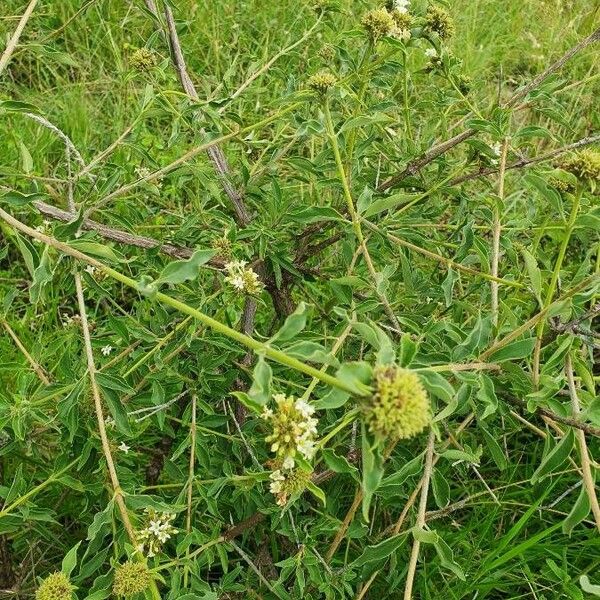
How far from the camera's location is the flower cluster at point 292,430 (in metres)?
1.17

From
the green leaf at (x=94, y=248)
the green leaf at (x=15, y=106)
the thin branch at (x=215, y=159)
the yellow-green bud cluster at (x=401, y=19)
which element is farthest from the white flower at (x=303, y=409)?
the yellow-green bud cluster at (x=401, y=19)

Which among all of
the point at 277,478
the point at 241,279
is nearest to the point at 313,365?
the point at 241,279

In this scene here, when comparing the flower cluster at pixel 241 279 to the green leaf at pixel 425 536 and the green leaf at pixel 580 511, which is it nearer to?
the green leaf at pixel 425 536

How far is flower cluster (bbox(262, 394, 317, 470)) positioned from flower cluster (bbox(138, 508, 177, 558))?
465 millimetres

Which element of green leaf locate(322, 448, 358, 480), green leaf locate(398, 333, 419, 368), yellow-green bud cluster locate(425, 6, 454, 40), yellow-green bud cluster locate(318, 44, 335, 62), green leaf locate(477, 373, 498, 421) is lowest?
green leaf locate(322, 448, 358, 480)

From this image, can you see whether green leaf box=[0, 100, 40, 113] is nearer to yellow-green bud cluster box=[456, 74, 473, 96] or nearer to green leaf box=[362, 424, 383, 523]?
green leaf box=[362, 424, 383, 523]

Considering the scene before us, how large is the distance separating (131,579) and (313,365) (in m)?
0.84

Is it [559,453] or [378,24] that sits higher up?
[378,24]

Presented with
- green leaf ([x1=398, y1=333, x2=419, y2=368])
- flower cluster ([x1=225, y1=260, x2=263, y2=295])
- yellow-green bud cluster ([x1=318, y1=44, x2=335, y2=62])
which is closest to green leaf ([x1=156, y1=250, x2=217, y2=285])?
green leaf ([x1=398, y1=333, x2=419, y2=368])

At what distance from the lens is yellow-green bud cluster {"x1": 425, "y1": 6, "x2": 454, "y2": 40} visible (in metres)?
1.89

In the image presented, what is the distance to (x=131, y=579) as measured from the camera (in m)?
1.33

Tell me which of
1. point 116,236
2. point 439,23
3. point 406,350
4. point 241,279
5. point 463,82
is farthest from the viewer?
point 463,82

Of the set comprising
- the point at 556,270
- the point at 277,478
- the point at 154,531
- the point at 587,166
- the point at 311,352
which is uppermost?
the point at 587,166

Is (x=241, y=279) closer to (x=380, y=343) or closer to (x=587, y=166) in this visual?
(x=380, y=343)
